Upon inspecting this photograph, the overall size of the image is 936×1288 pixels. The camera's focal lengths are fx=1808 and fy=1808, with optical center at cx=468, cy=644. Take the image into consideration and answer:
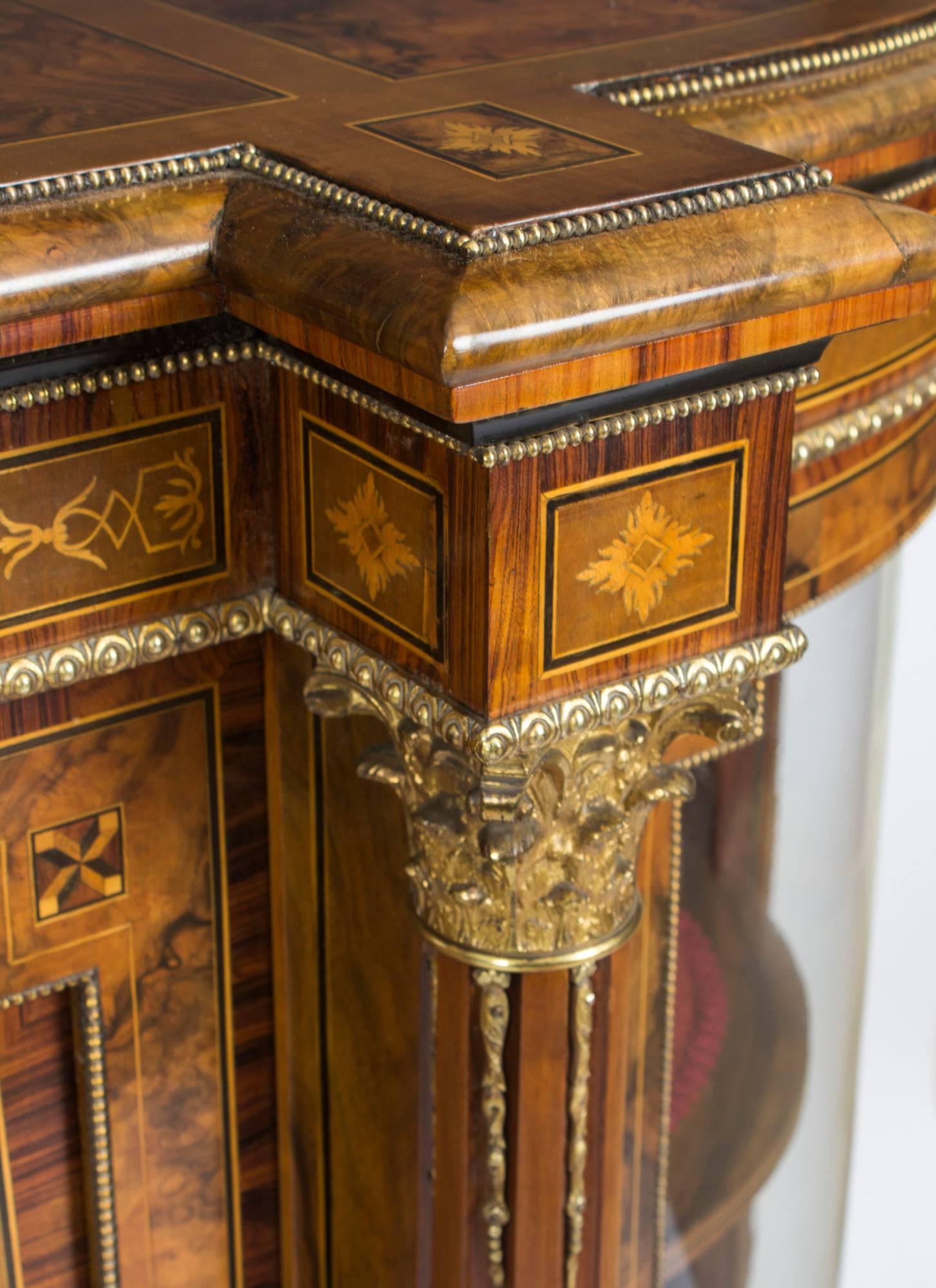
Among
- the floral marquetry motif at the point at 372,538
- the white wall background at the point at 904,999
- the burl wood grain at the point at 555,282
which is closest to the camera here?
the burl wood grain at the point at 555,282

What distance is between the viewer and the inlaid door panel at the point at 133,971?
0.72 meters

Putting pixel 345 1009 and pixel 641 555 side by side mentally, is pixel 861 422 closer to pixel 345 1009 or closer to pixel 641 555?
pixel 641 555

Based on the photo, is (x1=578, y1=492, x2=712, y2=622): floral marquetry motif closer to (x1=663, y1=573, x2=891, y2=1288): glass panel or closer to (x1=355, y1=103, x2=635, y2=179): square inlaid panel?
(x1=355, y1=103, x2=635, y2=179): square inlaid panel

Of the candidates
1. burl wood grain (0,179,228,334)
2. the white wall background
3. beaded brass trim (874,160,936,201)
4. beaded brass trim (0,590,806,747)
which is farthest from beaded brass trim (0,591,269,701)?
the white wall background

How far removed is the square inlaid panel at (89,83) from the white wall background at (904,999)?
3.24ft

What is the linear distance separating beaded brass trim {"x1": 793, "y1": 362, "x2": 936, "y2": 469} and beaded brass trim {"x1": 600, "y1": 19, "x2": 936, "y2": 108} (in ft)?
0.49

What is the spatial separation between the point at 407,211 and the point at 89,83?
0.73ft

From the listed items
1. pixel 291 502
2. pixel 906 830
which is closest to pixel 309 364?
pixel 291 502

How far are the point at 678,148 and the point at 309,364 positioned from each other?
0.15m

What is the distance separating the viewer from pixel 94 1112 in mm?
766

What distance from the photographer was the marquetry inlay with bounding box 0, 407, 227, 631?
635 mm

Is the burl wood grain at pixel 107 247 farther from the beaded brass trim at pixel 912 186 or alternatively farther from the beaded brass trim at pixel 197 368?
the beaded brass trim at pixel 912 186

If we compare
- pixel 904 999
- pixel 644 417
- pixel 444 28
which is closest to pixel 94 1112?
pixel 644 417

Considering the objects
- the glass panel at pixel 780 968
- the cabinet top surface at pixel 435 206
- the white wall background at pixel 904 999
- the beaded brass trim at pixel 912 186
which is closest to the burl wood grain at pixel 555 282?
the cabinet top surface at pixel 435 206
